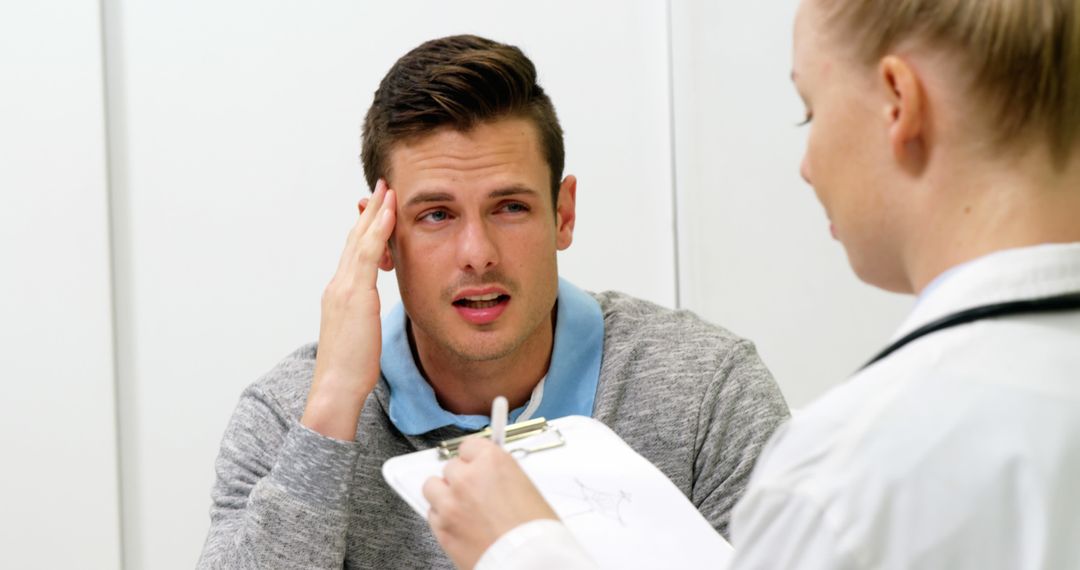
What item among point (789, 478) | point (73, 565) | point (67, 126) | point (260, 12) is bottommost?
point (73, 565)

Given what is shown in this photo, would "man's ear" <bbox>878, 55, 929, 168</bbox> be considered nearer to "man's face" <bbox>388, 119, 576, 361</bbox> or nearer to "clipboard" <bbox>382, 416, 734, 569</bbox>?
"clipboard" <bbox>382, 416, 734, 569</bbox>

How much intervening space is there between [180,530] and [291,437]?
41.7 inches

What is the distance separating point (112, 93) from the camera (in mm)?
2150

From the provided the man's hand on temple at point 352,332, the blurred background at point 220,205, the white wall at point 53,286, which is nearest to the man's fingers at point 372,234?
the man's hand on temple at point 352,332

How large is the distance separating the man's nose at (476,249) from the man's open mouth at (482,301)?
0.13 ft

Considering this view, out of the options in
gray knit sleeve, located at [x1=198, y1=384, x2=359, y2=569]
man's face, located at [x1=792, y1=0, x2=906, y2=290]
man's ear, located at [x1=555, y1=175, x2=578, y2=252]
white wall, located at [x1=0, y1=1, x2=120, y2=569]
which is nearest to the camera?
man's face, located at [x1=792, y1=0, x2=906, y2=290]

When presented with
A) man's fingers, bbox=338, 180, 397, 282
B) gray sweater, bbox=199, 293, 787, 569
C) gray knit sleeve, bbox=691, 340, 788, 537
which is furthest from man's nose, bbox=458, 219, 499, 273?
gray knit sleeve, bbox=691, 340, 788, 537

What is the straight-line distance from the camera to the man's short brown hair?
145 cm

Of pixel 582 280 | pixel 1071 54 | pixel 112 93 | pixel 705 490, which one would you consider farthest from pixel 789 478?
pixel 112 93

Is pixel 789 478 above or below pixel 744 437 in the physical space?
above

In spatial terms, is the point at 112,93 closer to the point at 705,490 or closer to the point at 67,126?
the point at 67,126

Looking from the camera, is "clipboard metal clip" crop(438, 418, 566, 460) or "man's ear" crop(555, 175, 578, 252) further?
"man's ear" crop(555, 175, 578, 252)

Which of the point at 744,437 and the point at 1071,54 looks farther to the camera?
the point at 744,437

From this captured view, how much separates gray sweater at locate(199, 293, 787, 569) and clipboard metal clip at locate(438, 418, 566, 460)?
0.20 meters
